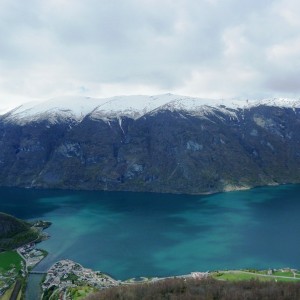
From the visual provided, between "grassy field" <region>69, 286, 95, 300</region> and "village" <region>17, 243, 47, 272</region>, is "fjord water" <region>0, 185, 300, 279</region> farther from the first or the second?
"grassy field" <region>69, 286, 95, 300</region>

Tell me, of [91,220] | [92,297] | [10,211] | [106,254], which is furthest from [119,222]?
[92,297]

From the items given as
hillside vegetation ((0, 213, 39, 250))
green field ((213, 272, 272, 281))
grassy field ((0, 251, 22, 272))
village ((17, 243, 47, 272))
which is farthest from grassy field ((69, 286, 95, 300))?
hillside vegetation ((0, 213, 39, 250))

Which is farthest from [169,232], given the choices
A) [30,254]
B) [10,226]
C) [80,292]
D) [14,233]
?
[80,292]

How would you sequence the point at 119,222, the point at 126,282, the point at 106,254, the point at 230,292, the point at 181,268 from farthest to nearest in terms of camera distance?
the point at 119,222
the point at 106,254
the point at 181,268
the point at 126,282
the point at 230,292

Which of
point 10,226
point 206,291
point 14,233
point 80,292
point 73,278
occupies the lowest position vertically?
point 80,292

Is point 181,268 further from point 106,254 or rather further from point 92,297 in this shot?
point 92,297

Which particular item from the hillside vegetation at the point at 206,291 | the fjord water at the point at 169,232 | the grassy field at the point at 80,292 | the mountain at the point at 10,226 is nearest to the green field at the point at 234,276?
the fjord water at the point at 169,232

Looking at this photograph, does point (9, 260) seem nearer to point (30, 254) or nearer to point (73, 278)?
point (30, 254)
